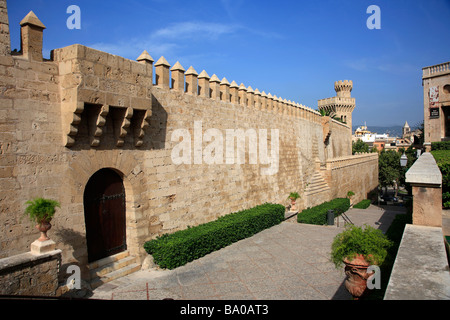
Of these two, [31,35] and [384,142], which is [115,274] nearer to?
[31,35]

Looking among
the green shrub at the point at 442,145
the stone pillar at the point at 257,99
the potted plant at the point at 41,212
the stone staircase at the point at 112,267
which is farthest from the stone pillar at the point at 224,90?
the green shrub at the point at 442,145

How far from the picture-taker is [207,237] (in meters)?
9.37

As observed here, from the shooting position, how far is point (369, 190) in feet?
113

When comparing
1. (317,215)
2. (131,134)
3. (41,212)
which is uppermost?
(131,134)

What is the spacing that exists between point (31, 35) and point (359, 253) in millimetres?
7149

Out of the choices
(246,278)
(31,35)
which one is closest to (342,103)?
(246,278)

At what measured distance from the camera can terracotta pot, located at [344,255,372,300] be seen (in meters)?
5.02

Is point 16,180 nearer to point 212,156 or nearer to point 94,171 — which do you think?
point 94,171

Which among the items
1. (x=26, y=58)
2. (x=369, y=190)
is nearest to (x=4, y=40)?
(x=26, y=58)

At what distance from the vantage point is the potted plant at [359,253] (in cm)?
493

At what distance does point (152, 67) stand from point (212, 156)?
3.95m

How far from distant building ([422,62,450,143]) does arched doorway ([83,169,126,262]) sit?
27140mm

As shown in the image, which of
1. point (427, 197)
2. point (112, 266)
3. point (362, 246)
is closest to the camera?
point (362, 246)
